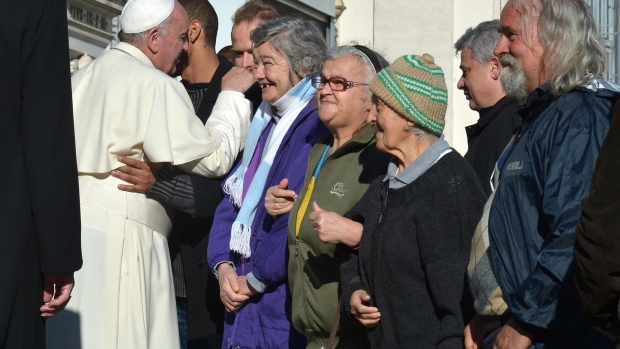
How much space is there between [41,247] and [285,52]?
1948mm

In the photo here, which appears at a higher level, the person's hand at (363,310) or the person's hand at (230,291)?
the person's hand at (363,310)

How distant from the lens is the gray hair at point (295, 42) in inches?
194

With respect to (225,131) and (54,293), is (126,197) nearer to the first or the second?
(225,131)

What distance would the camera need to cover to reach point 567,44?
10.8ft

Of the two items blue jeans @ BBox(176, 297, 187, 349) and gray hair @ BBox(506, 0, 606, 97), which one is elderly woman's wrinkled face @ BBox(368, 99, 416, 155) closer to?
gray hair @ BBox(506, 0, 606, 97)

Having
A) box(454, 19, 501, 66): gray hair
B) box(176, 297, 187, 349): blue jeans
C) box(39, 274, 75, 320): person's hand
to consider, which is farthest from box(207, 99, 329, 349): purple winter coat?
box(39, 274, 75, 320): person's hand

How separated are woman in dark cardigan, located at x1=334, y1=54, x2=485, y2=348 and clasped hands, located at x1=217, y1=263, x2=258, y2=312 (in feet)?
2.96

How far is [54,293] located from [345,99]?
1514mm

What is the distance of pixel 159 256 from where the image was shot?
4.88 metres

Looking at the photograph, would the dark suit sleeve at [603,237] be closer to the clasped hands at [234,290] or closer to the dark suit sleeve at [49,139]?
the dark suit sleeve at [49,139]

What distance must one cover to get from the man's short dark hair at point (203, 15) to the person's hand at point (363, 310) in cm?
244

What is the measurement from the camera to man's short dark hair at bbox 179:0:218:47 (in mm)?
5750

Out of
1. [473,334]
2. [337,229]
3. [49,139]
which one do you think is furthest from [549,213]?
A: [49,139]

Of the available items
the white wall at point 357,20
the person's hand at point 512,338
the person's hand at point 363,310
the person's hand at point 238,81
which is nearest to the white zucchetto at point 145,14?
the person's hand at point 238,81
